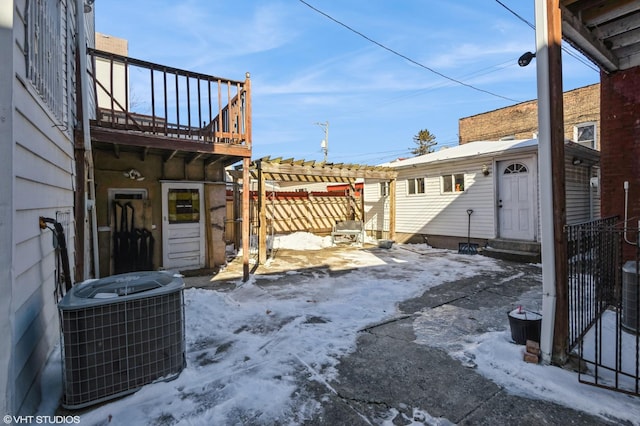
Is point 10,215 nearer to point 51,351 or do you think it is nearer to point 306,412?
point 51,351

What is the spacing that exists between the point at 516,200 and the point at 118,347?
8875 mm

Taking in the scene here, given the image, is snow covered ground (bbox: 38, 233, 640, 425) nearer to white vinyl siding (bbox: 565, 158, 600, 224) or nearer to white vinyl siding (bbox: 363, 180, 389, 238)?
white vinyl siding (bbox: 565, 158, 600, 224)

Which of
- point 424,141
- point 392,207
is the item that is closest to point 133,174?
point 392,207

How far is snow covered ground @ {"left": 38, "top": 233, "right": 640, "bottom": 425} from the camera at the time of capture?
6.93 feet

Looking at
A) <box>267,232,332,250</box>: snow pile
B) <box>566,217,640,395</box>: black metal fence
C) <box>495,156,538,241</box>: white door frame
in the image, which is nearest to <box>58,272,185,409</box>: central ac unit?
<box>566,217,640,395</box>: black metal fence

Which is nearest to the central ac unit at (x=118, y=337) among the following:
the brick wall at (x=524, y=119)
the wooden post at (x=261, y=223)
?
the wooden post at (x=261, y=223)

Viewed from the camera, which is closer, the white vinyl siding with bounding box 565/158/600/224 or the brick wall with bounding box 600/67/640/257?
the brick wall with bounding box 600/67/640/257

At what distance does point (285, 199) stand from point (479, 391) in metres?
10.6

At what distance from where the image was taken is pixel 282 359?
2859mm

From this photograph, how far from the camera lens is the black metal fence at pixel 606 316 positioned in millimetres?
2403

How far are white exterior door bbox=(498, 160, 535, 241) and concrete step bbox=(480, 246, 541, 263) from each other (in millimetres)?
494

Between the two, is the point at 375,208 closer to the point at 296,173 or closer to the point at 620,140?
the point at 296,173

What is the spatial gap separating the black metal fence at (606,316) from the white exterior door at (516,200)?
4.03 meters

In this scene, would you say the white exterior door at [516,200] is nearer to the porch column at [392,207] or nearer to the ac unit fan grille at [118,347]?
the porch column at [392,207]
